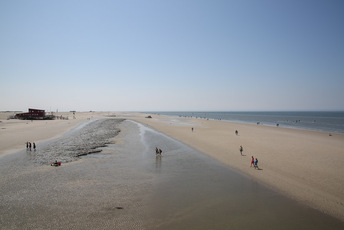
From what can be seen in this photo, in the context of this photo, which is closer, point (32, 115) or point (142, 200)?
point (142, 200)

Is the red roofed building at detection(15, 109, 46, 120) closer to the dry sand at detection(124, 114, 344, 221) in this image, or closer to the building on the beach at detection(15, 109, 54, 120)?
the building on the beach at detection(15, 109, 54, 120)

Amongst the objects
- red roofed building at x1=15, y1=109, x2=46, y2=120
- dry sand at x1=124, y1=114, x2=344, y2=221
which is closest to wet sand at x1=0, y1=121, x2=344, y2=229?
dry sand at x1=124, y1=114, x2=344, y2=221

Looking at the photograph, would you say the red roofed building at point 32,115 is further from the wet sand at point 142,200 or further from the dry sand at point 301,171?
the dry sand at point 301,171

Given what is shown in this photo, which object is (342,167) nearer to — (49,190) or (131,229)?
(131,229)

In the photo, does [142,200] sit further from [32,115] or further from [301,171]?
Result: [32,115]

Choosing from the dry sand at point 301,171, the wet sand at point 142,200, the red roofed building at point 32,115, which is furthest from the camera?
the red roofed building at point 32,115

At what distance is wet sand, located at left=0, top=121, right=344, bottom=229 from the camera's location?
10.2 meters

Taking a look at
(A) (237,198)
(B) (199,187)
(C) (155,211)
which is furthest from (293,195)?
(C) (155,211)

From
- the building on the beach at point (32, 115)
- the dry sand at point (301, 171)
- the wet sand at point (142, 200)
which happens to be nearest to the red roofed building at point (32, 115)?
the building on the beach at point (32, 115)

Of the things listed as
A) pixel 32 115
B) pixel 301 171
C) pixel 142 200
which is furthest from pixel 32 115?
pixel 301 171

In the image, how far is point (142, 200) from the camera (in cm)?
1268

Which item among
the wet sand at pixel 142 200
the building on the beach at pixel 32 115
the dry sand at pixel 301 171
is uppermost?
the building on the beach at pixel 32 115

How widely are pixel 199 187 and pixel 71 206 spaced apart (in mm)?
9068

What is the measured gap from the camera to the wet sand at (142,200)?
10.2m
